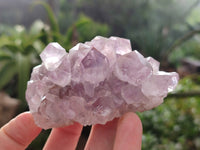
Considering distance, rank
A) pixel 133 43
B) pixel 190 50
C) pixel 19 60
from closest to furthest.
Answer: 1. pixel 19 60
2. pixel 190 50
3. pixel 133 43

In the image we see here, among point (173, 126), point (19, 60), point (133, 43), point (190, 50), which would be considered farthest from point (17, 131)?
point (190, 50)

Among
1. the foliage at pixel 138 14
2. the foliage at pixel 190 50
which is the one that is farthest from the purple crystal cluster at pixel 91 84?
the foliage at pixel 138 14

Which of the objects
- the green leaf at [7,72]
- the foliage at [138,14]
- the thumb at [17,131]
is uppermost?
the thumb at [17,131]

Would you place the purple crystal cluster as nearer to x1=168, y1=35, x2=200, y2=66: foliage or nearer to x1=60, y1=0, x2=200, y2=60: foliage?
x1=168, y1=35, x2=200, y2=66: foliage

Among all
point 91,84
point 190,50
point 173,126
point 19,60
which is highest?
point 91,84

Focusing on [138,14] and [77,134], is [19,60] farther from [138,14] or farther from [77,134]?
[138,14]

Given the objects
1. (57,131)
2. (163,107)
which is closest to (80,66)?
(57,131)

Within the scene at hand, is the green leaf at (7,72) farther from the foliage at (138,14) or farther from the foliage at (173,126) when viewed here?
the foliage at (138,14)

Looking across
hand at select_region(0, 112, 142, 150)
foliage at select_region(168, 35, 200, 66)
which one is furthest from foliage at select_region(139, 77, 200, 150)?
foliage at select_region(168, 35, 200, 66)
